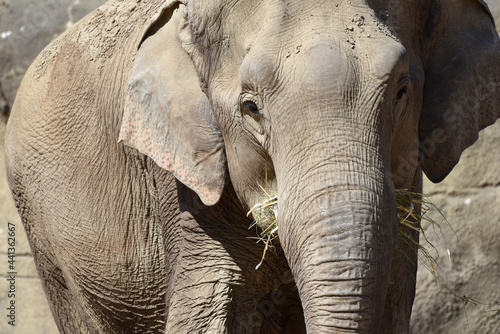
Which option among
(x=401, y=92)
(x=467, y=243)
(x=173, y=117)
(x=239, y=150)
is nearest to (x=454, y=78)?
(x=401, y=92)

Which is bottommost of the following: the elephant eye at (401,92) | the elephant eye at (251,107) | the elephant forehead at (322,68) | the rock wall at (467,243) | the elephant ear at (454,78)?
the rock wall at (467,243)

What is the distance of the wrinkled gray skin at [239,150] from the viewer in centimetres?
252

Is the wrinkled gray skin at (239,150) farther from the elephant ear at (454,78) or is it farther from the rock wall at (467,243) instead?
the rock wall at (467,243)

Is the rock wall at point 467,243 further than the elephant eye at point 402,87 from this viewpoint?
Yes

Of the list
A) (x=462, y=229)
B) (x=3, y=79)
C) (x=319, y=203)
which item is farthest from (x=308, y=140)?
(x=3, y=79)

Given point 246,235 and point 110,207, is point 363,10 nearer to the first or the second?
point 246,235

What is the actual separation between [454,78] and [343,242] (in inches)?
45.0

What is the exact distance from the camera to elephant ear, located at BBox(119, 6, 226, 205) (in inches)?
124

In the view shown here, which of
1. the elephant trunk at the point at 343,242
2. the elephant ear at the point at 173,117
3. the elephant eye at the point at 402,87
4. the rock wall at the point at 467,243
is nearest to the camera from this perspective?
the elephant trunk at the point at 343,242

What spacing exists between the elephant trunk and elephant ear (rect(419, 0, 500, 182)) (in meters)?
0.79

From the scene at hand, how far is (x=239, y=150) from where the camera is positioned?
9.77ft

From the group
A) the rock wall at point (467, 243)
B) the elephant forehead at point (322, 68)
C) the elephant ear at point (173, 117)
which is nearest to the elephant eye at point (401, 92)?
Result: the elephant forehead at point (322, 68)

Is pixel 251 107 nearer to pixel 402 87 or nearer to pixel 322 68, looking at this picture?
pixel 322 68

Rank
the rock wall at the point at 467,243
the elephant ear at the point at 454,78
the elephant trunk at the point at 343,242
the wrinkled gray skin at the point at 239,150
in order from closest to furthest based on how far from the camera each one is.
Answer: the elephant trunk at the point at 343,242 < the wrinkled gray skin at the point at 239,150 < the elephant ear at the point at 454,78 < the rock wall at the point at 467,243
